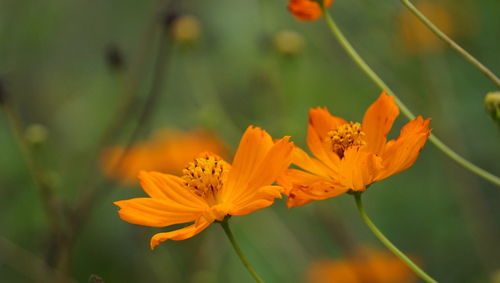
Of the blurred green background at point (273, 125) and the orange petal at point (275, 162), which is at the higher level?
the orange petal at point (275, 162)

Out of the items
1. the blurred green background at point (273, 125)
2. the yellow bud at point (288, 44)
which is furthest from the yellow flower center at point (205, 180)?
the yellow bud at point (288, 44)

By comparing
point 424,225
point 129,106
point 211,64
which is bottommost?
point 424,225

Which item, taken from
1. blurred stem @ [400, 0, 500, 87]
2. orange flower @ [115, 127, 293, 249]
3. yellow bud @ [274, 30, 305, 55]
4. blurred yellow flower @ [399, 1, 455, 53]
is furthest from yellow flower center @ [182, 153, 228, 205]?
blurred yellow flower @ [399, 1, 455, 53]

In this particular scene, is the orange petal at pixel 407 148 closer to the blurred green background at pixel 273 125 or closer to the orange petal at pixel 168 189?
the orange petal at pixel 168 189

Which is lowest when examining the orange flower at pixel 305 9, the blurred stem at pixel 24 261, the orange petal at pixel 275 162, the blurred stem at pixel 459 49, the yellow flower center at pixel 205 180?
the blurred stem at pixel 24 261

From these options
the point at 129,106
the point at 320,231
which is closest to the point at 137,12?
the point at 320,231

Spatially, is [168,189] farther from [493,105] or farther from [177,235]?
[493,105]

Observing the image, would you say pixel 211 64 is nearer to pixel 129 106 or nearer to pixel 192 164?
pixel 129 106

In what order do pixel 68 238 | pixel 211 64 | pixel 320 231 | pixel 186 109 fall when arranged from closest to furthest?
pixel 68 238 < pixel 320 231 < pixel 211 64 < pixel 186 109
